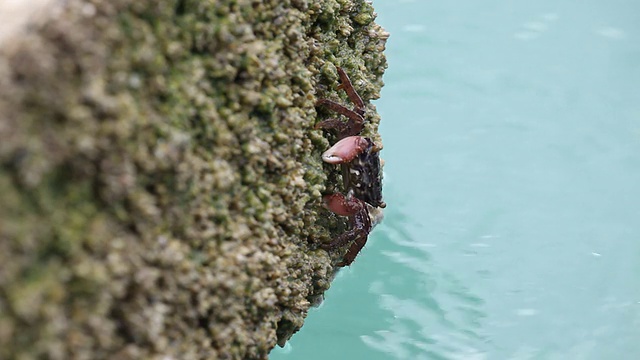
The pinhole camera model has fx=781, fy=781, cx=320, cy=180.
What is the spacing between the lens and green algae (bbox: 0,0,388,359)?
1.23 meters

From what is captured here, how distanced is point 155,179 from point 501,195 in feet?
9.02

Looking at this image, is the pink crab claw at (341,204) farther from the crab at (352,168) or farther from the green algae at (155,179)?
the green algae at (155,179)

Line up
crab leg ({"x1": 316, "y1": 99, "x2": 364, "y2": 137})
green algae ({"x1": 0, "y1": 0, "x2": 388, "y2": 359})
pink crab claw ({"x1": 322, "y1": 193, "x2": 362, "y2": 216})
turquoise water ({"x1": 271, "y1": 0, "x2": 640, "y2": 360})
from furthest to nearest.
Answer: turquoise water ({"x1": 271, "y1": 0, "x2": 640, "y2": 360}) < pink crab claw ({"x1": 322, "y1": 193, "x2": 362, "y2": 216}) < crab leg ({"x1": 316, "y1": 99, "x2": 364, "y2": 137}) < green algae ({"x1": 0, "y1": 0, "x2": 388, "y2": 359})

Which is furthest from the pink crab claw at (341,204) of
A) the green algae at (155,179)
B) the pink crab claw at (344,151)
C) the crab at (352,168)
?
the green algae at (155,179)

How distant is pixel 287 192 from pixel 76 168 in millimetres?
916

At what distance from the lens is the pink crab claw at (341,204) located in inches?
102

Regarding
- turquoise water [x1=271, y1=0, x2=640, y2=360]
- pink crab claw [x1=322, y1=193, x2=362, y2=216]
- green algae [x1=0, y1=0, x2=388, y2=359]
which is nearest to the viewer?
green algae [x1=0, y1=0, x2=388, y2=359]

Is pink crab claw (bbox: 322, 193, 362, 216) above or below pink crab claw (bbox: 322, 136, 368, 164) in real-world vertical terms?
below

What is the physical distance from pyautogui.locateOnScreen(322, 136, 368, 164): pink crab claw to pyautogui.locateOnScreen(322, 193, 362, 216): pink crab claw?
0.45 ft

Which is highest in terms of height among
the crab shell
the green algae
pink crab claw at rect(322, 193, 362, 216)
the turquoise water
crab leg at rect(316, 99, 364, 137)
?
the green algae

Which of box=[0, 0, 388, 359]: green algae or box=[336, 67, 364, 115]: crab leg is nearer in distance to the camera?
box=[0, 0, 388, 359]: green algae

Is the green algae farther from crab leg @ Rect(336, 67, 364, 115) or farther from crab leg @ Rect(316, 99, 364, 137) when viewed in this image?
crab leg @ Rect(336, 67, 364, 115)

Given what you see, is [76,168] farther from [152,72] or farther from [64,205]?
[152,72]

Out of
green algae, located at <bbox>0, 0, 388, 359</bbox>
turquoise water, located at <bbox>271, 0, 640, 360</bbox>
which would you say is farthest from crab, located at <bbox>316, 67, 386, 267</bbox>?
turquoise water, located at <bbox>271, 0, 640, 360</bbox>
